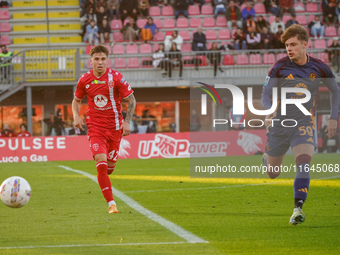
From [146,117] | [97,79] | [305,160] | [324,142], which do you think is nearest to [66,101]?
[146,117]

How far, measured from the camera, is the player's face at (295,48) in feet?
25.0

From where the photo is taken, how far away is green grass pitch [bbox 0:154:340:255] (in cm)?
618

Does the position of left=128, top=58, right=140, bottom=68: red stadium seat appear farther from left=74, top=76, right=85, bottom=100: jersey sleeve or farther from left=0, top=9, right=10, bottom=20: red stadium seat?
left=74, top=76, right=85, bottom=100: jersey sleeve

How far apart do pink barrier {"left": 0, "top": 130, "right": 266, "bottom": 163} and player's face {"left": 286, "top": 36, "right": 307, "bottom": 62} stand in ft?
50.9

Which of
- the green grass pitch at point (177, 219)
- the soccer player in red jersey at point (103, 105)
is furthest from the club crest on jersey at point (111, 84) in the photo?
the green grass pitch at point (177, 219)

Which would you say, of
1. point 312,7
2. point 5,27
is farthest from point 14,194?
point 312,7

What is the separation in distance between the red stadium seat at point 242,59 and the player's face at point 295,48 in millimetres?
20221

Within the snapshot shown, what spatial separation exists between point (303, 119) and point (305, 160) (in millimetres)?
569

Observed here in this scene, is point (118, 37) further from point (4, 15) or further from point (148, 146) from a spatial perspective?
point (148, 146)

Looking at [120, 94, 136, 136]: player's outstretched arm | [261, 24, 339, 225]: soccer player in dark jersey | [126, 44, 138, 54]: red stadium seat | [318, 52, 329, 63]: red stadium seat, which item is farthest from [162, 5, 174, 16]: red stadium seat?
[261, 24, 339, 225]: soccer player in dark jersey

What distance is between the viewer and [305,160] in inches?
292

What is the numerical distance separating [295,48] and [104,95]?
106 inches

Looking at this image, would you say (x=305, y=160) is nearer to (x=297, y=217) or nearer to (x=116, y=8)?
(x=297, y=217)

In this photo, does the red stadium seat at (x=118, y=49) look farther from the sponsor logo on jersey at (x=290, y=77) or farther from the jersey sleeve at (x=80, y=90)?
the sponsor logo on jersey at (x=290, y=77)
